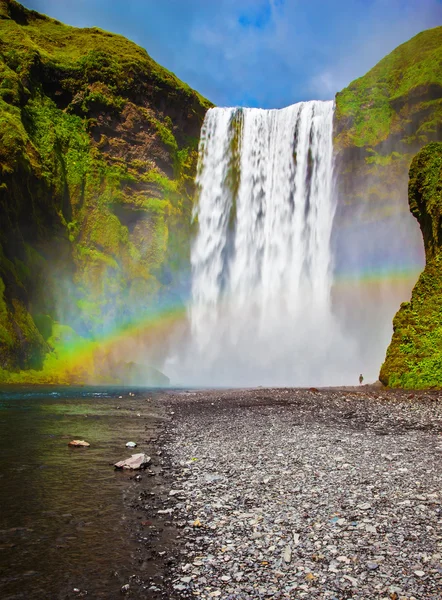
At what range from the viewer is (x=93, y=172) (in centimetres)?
5222

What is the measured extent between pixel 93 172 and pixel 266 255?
23.6 meters

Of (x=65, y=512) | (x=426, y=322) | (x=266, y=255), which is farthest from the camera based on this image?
(x=266, y=255)

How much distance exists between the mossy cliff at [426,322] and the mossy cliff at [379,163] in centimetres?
2208

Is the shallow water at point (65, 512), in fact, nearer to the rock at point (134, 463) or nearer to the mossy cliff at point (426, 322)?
the rock at point (134, 463)

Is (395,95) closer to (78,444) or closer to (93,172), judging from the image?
(93,172)

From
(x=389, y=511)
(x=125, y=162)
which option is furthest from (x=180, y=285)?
(x=389, y=511)

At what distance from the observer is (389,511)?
641cm

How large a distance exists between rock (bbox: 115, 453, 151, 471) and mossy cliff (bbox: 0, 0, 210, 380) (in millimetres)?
33879

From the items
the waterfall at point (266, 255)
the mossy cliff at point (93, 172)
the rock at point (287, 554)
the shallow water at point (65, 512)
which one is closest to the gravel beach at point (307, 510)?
the rock at point (287, 554)

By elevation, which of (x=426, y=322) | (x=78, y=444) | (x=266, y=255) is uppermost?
(x=266, y=255)

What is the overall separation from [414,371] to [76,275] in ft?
124

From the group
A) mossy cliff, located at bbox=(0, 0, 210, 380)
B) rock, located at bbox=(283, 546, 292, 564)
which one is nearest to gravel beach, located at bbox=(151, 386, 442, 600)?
rock, located at bbox=(283, 546, 292, 564)

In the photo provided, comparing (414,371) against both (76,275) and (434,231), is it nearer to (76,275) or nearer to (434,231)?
(434,231)

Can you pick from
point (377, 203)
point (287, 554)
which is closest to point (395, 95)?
point (377, 203)
